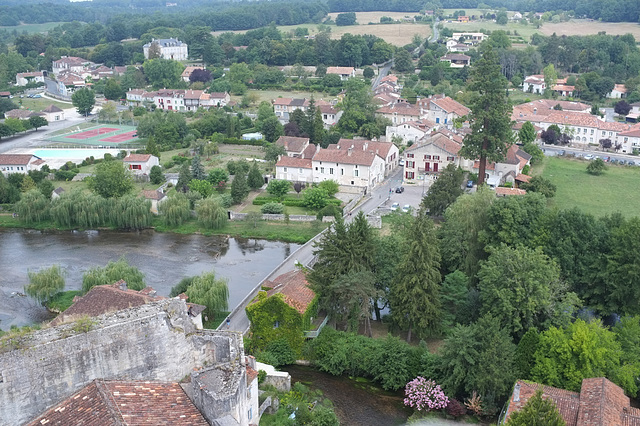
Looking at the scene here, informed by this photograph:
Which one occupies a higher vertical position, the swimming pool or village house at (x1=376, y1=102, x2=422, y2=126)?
village house at (x1=376, y1=102, x2=422, y2=126)

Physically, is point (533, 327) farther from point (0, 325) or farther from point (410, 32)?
point (410, 32)

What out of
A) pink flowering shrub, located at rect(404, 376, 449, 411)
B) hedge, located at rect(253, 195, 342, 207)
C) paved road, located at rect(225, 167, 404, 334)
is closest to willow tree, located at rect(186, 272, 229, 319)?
paved road, located at rect(225, 167, 404, 334)

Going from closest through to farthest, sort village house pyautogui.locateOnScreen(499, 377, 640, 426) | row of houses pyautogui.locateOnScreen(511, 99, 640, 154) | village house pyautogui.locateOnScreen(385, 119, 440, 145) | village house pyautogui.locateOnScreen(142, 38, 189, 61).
A: village house pyautogui.locateOnScreen(499, 377, 640, 426)
row of houses pyautogui.locateOnScreen(511, 99, 640, 154)
village house pyautogui.locateOnScreen(385, 119, 440, 145)
village house pyautogui.locateOnScreen(142, 38, 189, 61)

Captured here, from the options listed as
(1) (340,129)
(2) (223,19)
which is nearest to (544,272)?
(1) (340,129)

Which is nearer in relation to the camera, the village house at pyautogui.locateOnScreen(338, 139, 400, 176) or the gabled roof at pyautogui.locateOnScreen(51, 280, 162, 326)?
the gabled roof at pyautogui.locateOnScreen(51, 280, 162, 326)

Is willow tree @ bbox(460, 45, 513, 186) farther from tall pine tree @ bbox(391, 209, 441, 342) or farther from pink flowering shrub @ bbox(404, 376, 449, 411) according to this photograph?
pink flowering shrub @ bbox(404, 376, 449, 411)

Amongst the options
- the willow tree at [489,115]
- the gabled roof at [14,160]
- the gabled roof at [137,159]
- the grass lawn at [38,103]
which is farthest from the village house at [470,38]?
the gabled roof at [14,160]

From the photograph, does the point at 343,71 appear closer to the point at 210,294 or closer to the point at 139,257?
the point at 139,257
